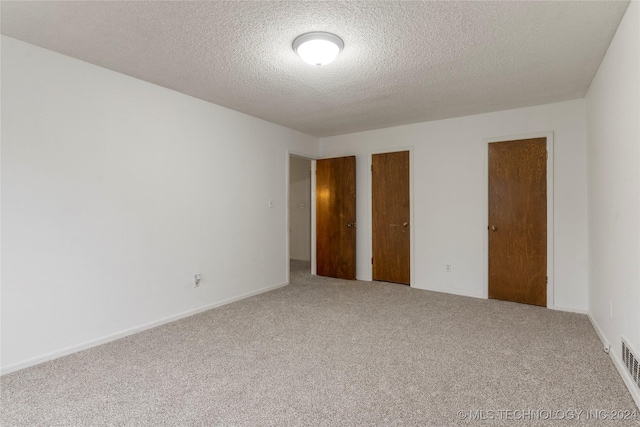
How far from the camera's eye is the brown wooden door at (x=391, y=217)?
15.7 feet

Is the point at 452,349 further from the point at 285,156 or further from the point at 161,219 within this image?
the point at 285,156

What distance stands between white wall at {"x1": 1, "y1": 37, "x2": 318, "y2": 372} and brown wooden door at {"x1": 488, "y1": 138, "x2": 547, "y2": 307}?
10.2 feet

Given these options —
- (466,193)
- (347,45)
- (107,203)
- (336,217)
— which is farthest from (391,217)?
(107,203)

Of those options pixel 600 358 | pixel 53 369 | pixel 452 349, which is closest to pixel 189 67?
pixel 53 369

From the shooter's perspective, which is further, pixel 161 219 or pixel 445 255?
pixel 445 255

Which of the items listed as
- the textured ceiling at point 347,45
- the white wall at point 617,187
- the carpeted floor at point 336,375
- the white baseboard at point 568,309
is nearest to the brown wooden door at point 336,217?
the textured ceiling at point 347,45

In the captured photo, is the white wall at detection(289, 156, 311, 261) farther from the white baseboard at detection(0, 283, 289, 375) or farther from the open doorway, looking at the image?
the white baseboard at detection(0, 283, 289, 375)

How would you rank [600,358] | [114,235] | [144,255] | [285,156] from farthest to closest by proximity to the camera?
[285,156], [144,255], [114,235], [600,358]

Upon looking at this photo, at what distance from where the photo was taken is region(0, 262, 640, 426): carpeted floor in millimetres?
1822

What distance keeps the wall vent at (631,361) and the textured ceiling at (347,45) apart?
6.77ft

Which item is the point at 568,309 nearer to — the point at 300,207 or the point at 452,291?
the point at 452,291

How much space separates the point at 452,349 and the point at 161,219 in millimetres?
2918

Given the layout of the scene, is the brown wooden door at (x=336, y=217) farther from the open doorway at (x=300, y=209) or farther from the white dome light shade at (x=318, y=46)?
the white dome light shade at (x=318, y=46)

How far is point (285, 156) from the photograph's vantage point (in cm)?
486
